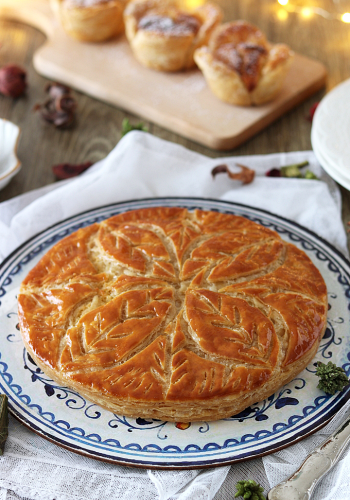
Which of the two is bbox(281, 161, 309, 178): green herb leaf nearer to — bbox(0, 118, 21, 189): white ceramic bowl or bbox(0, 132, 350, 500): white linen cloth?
bbox(0, 132, 350, 500): white linen cloth

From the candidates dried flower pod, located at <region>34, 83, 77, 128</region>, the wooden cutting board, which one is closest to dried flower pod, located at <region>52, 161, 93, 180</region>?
dried flower pod, located at <region>34, 83, 77, 128</region>

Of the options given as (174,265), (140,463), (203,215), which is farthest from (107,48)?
(140,463)

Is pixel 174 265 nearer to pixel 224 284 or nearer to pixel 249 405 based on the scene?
pixel 224 284

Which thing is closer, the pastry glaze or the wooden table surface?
the pastry glaze

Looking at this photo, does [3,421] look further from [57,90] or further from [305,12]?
[305,12]

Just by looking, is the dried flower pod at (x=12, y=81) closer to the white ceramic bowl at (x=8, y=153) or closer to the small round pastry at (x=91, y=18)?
the small round pastry at (x=91, y=18)

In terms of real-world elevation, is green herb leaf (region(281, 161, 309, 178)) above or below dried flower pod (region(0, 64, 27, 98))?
above
